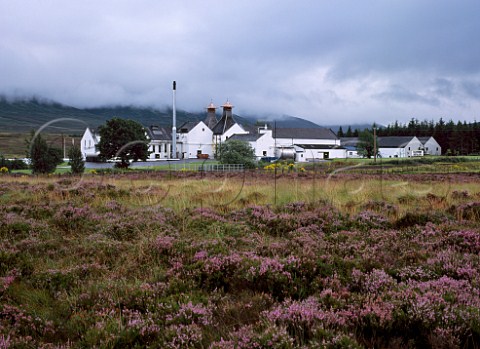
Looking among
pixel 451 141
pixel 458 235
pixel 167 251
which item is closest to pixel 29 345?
pixel 167 251

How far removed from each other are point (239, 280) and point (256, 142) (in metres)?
93.1

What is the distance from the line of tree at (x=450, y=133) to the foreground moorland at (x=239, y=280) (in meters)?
126

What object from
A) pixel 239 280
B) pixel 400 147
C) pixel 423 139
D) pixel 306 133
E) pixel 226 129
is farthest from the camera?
pixel 423 139

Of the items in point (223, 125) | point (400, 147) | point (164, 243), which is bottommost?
point (164, 243)

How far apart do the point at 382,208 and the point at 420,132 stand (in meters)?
164

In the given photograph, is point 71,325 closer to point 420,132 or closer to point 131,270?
point 131,270

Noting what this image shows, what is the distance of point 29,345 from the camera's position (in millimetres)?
3982

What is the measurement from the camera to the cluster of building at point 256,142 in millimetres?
97669

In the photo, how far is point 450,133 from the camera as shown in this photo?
465 ft

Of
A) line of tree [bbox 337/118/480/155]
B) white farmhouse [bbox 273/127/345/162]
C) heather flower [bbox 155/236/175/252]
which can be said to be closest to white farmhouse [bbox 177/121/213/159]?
white farmhouse [bbox 273/127/345/162]

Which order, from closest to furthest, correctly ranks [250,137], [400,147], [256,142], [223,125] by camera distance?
[256,142], [250,137], [223,125], [400,147]

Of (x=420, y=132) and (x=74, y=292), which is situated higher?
(x=420, y=132)

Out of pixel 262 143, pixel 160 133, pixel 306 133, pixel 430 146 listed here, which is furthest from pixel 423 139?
pixel 160 133

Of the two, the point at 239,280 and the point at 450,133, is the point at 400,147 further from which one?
the point at 239,280
